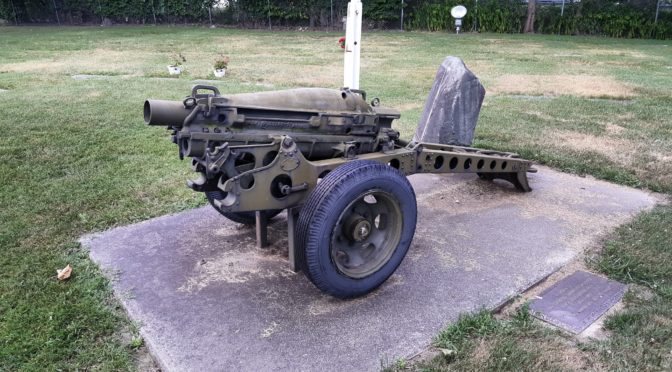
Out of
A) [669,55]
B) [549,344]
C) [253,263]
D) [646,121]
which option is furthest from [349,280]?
[669,55]

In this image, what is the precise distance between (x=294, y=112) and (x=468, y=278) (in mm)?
1459

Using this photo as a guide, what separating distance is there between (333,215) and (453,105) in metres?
3.06

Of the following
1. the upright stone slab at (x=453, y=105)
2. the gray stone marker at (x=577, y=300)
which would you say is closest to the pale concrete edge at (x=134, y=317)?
the gray stone marker at (x=577, y=300)

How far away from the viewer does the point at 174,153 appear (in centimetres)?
621

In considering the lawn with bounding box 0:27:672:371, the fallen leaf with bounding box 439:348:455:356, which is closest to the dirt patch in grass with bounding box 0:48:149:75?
the lawn with bounding box 0:27:672:371

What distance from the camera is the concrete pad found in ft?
9.11

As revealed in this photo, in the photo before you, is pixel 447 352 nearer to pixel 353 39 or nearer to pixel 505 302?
pixel 505 302

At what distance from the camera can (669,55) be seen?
55.8 feet

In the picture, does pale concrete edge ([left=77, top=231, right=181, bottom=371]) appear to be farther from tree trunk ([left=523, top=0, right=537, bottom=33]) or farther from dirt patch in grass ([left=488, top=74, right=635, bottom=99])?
tree trunk ([left=523, top=0, right=537, bottom=33])

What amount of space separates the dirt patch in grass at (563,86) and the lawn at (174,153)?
6 centimetres

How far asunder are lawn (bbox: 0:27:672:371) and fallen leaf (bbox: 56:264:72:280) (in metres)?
0.05

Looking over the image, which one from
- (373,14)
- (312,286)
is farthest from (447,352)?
(373,14)

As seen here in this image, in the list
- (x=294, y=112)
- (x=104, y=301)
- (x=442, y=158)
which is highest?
(x=294, y=112)

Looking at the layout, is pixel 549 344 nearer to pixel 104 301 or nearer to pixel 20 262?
pixel 104 301
